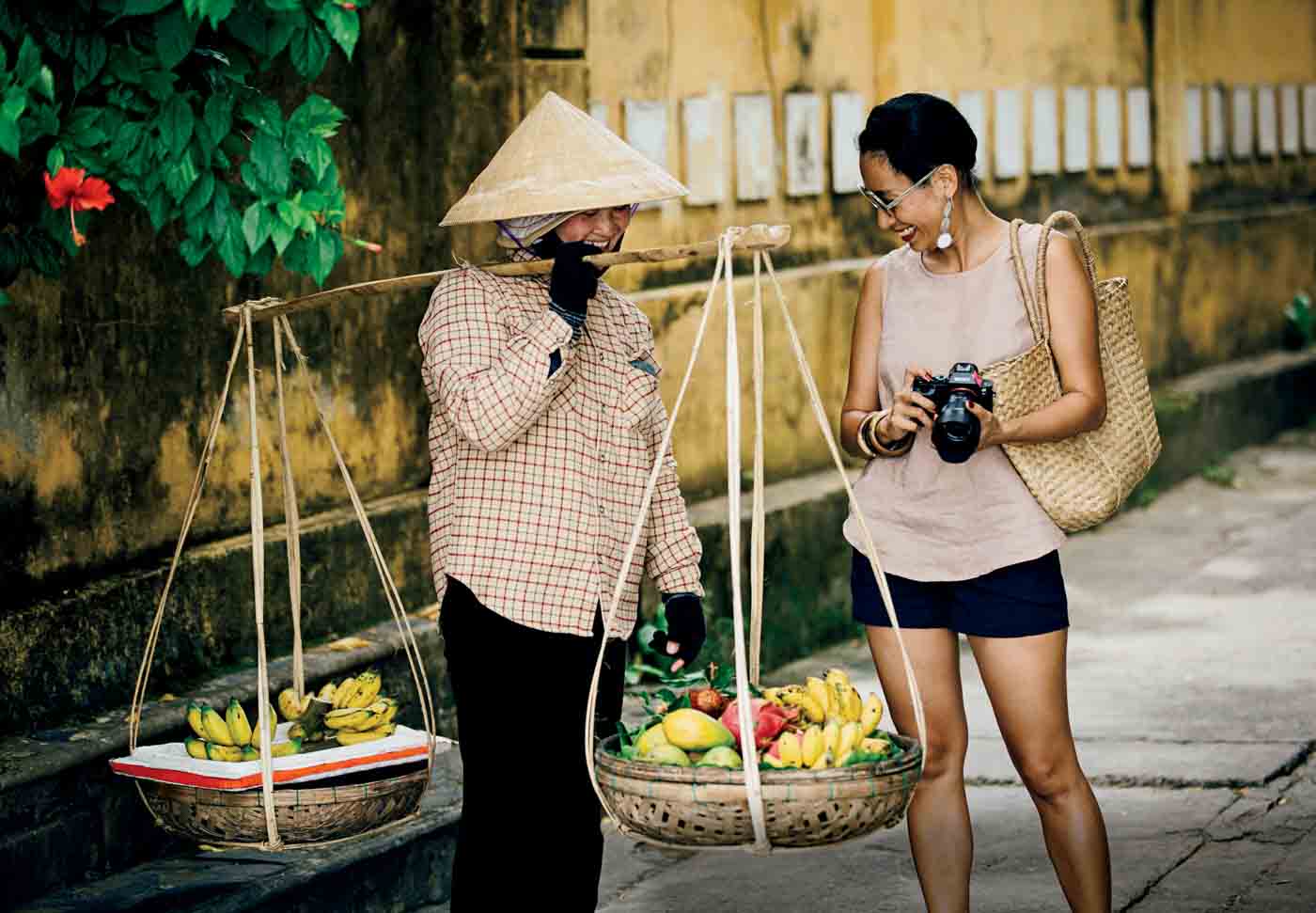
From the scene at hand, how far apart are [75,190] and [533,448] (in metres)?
1.08

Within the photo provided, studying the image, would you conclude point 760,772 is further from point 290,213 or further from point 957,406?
point 290,213

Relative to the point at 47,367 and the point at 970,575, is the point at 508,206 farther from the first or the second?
the point at 47,367

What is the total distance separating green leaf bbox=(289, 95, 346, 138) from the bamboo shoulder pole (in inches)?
18.2

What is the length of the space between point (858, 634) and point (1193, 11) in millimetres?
5805

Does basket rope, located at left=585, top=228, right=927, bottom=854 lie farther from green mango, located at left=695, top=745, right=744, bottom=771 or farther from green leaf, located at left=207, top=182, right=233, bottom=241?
green leaf, located at left=207, top=182, right=233, bottom=241

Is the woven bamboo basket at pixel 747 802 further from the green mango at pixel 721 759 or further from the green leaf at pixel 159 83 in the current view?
the green leaf at pixel 159 83

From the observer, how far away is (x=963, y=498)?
4359 millimetres

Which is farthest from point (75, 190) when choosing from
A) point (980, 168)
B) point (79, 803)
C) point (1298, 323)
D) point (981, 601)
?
point (1298, 323)

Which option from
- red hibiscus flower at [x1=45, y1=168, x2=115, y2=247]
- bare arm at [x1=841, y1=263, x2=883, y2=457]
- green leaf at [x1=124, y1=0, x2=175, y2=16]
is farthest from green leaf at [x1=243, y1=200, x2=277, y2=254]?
bare arm at [x1=841, y1=263, x2=883, y2=457]

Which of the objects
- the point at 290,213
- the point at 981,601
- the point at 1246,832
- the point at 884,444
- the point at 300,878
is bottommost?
the point at 1246,832

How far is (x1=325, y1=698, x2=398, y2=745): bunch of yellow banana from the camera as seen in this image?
467 centimetres

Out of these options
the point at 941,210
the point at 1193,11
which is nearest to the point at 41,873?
the point at 941,210

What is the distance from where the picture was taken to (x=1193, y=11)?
12.6m

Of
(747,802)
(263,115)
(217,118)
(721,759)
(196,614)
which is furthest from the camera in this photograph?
(196,614)
